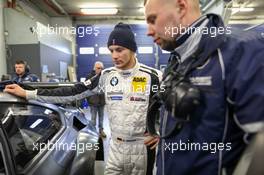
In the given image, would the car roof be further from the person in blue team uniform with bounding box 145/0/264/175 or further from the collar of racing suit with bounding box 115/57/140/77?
the person in blue team uniform with bounding box 145/0/264/175

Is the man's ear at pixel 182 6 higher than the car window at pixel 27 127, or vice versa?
the man's ear at pixel 182 6

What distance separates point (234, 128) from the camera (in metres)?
0.93

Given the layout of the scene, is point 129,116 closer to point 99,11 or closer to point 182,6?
point 182,6

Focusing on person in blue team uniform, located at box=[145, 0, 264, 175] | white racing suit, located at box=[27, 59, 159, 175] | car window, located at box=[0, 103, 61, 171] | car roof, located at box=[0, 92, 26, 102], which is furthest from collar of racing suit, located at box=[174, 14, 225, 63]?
car roof, located at box=[0, 92, 26, 102]

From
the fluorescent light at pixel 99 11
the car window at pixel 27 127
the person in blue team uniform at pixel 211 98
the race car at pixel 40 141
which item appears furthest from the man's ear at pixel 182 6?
the fluorescent light at pixel 99 11

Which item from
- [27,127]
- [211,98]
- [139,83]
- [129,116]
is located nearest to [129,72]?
[139,83]

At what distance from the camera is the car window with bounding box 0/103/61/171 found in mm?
1871

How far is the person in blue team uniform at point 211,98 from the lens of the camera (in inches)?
33.4

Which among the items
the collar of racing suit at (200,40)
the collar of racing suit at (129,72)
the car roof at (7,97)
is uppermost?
the collar of racing suit at (200,40)

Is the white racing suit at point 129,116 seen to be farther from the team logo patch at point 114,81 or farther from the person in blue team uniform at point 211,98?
the person in blue team uniform at point 211,98

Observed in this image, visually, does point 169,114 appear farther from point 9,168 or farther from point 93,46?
point 93,46

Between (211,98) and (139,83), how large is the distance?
3.50 ft

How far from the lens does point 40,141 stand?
2.15m

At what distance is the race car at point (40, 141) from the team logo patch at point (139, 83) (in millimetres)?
711
